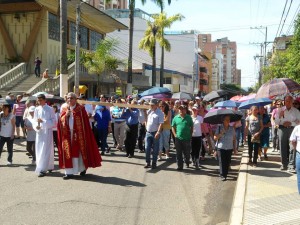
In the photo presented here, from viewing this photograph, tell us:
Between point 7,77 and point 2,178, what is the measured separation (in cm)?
1721

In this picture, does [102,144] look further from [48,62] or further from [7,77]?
[48,62]

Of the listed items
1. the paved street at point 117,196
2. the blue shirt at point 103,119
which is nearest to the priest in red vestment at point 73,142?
the paved street at point 117,196

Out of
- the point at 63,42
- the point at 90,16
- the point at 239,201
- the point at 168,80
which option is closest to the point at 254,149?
the point at 239,201

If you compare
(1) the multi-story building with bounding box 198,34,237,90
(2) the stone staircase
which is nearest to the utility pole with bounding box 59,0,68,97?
(2) the stone staircase

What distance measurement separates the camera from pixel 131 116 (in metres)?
12.7

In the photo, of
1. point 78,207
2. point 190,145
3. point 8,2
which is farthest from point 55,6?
point 78,207

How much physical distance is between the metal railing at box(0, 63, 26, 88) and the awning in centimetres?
419

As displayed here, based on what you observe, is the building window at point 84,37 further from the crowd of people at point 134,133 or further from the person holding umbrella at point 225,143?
the person holding umbrella at point 225,143

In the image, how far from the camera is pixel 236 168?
10953mm

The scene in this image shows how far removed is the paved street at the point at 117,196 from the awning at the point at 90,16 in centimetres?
1784

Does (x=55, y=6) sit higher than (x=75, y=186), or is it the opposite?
(x=55, y=6)

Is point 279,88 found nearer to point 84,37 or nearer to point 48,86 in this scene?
point 48,86

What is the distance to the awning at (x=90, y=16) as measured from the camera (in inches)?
1063

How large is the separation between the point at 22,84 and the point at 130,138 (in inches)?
570
